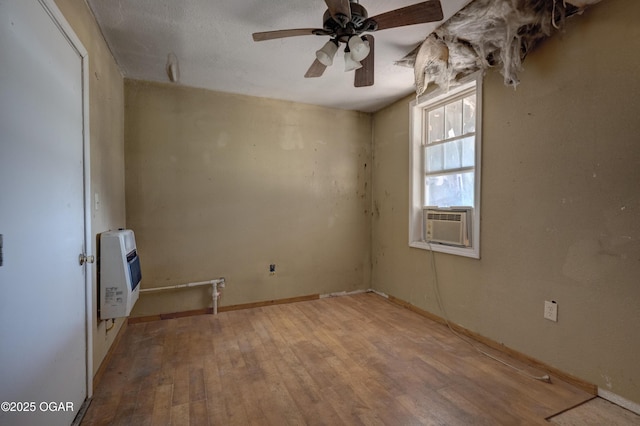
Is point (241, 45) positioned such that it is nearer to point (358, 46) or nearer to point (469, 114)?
point (358, 46)

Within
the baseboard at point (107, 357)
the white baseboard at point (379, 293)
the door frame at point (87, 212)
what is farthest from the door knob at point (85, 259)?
the white baseboard at point (379, 293)

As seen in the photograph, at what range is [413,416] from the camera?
5.32 feet

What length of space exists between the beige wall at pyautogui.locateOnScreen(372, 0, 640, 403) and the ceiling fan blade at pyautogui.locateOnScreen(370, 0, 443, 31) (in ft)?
3.57

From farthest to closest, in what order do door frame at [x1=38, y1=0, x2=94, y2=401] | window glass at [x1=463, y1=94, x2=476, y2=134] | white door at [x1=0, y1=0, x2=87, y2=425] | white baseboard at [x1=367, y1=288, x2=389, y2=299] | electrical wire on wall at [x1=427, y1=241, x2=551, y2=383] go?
white baseboard at [x1=367, y1=288, x2=389, y2=299]
window glass at [x1=463, y1=94, x2=476, y2=134]
electrical wire on wall at [x1=427, y1=241, x2=551, y2=383]
door frame at [x1=38, y1=0, x2=94, y2=401]
white door at [x1=0, y1=0, x2=87, y2=425]

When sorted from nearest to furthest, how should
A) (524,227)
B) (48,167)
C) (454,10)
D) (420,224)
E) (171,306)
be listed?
(48,167)
(454,10)
(524,227)
(171,306)
(420,224)

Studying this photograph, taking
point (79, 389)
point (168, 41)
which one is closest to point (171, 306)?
point (79, 389)

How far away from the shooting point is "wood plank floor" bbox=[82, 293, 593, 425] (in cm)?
163

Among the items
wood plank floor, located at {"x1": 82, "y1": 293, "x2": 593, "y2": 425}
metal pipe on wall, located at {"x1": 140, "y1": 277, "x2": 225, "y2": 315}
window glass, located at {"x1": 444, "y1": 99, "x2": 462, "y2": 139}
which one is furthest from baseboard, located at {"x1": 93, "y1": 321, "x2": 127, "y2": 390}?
window glass, located at {"x1": 444, "y1": 99, "x2": 462, "y2": 139}

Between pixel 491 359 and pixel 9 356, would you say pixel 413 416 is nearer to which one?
pixel 491 359

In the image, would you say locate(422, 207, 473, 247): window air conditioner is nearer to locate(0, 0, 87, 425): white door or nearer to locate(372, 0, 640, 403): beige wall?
locate(372, 0, 640, 403): beige wall

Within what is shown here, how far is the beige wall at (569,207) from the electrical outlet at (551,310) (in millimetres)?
30

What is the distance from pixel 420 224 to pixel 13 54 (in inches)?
129

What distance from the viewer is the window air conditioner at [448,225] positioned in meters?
2.67

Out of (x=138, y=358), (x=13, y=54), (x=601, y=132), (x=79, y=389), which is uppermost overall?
(x=13, y=54)
